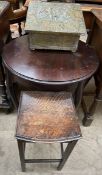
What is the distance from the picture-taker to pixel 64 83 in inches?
45.4

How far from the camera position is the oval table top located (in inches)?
45.9

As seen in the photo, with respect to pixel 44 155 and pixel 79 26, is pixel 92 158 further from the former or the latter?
pixel 79 26

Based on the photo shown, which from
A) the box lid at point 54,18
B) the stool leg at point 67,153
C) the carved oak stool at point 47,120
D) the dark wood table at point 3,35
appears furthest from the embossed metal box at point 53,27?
the stool leg at point 67,153

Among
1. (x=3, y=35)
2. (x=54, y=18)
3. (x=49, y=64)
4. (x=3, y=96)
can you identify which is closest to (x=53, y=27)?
(x=54, y=18)

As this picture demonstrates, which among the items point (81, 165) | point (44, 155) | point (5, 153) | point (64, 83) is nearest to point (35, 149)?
point (44, 155)

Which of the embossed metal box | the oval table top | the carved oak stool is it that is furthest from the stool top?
the embossed metal box

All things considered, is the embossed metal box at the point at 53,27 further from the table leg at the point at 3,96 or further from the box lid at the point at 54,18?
the table leg at the point at 3,96

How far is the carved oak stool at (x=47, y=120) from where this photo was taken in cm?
100

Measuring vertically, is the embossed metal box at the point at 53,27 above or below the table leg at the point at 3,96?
above

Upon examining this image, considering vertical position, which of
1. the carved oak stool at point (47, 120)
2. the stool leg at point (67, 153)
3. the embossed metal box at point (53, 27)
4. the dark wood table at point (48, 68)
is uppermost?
the embossed metal box at point (53, 27)

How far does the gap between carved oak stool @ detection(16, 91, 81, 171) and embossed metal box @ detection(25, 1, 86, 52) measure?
1.11ft

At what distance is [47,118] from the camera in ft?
3.56

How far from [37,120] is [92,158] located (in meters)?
0.73

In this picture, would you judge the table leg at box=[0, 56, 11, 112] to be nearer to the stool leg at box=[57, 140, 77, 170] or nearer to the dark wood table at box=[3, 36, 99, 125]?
the dark wood table at box=[3, 36, 99, 125]
